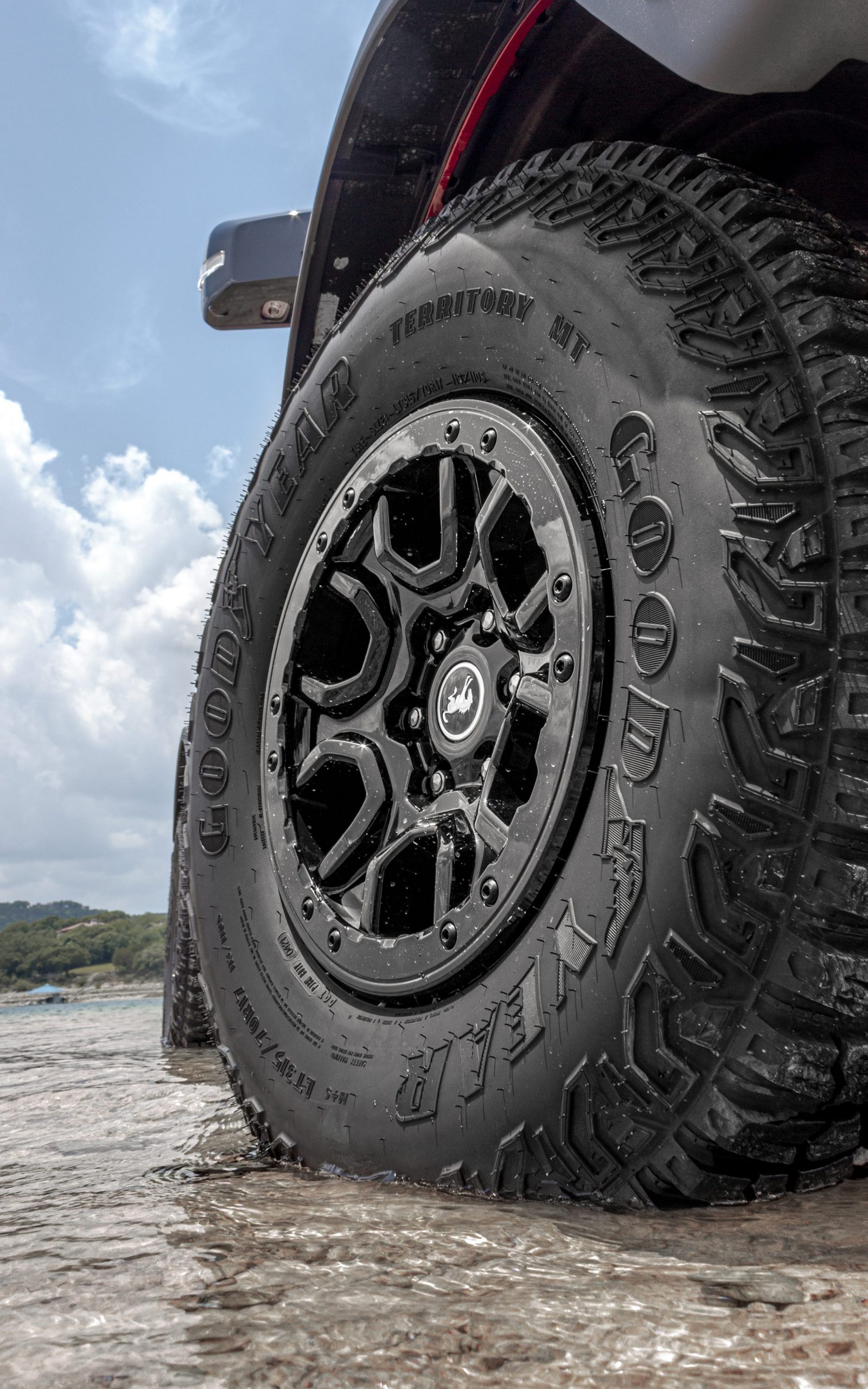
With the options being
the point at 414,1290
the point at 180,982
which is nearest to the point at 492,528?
the point at 414,1290

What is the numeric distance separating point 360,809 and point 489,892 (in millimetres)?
498

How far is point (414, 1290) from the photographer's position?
2.87ft

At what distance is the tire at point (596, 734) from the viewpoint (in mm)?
1099

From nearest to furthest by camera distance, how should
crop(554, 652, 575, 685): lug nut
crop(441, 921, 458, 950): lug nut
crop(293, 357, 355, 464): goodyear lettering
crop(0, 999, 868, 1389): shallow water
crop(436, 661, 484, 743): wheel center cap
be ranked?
1. crop(0, 999, 868, 1389): shallow water
2. crop(554, 652, 575, 685): lug nut
3. crop(441, 921, 458, 950): lug nut
4. crop(436, 661, 484, 743): wheel center cap
5. crop(293, 357, 355, 464): goodyear lettering

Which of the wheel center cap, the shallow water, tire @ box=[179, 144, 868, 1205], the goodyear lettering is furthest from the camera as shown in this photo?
the goodyear lettering

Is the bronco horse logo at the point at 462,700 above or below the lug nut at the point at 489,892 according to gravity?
above

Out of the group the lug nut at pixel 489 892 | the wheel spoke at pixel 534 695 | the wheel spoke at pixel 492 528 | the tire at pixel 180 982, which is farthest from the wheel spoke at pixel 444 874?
the tire at pixel 180 982

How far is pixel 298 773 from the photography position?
6.40 ft

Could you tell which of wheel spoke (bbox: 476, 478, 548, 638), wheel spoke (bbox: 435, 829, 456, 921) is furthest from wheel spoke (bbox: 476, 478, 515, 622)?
wheel spoke (bbox: 435, 829, 456, 921)

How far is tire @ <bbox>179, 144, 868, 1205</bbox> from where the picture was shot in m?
1.10

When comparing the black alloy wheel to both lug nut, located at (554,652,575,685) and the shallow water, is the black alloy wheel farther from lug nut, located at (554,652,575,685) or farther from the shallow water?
the shallow water

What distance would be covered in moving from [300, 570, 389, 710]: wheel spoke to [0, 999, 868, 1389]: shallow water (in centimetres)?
83

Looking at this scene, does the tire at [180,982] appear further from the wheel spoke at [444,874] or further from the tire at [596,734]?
the wheel spoke at [444,874]

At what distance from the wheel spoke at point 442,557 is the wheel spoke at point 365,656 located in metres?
0.10
